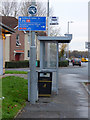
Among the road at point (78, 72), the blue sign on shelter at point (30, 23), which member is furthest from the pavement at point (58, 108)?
the road at point (78, 72)

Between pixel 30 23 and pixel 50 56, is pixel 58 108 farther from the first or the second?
pixel 50 56

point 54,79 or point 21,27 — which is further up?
point 21,27

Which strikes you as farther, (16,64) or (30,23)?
(16,64)

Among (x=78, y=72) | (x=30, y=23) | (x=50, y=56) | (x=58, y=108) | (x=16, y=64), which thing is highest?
(x=30, y=23)

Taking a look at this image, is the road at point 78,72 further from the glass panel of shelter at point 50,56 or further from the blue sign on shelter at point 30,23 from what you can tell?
the blue sign on shelter at point 30,23

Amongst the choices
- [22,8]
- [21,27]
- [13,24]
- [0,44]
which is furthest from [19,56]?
[21,27]

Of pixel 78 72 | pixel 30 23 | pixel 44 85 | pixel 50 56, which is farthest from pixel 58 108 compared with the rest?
pixel 78 72

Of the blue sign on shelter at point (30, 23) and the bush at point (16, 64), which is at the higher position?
the blue sign on shelter at point (30, 23)

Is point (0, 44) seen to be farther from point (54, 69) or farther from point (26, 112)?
point (26, 112)

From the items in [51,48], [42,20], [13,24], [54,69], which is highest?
[13,24]

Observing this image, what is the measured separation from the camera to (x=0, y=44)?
60.1ft

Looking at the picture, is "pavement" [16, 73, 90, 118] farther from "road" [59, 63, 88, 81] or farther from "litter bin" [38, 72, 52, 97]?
"road" [59, 63, 88, 81]

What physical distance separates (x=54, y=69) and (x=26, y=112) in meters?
4.72

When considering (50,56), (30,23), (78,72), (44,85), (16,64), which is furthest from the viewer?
(16,64)
